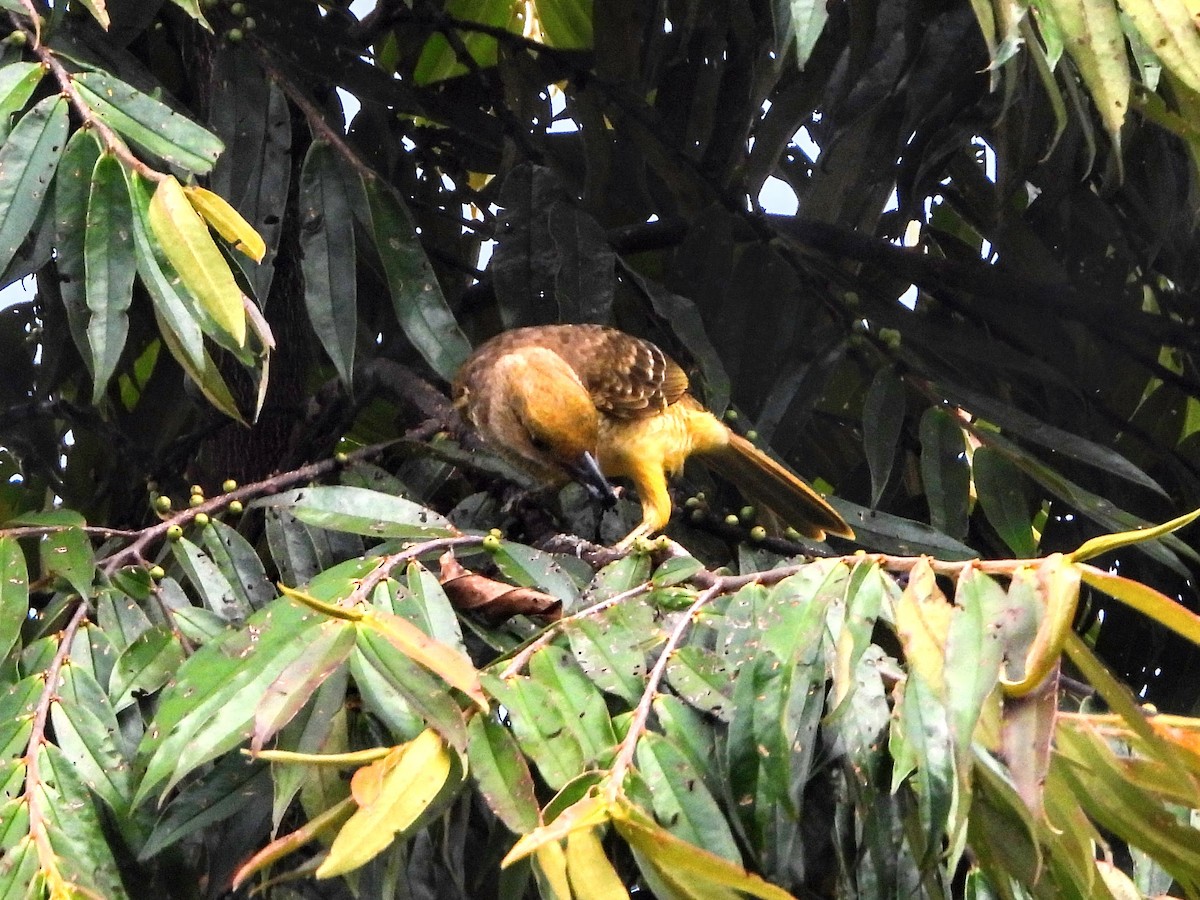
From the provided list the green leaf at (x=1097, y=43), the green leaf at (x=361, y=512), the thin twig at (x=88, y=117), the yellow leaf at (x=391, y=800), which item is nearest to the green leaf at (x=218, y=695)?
the yellow leaf at (x=391, y=800)

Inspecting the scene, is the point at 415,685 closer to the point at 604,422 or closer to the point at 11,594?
the point at 11,594

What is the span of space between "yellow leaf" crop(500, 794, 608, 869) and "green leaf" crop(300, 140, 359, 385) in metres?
1.05

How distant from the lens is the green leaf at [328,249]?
1.99 meters

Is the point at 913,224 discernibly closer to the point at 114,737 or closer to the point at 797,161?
the point at 797,161

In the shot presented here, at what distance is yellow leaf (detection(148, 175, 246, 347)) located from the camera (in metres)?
1.39

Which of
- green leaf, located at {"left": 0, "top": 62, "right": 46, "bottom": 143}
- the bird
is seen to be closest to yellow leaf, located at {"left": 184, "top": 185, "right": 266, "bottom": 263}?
green leaf, located at {"left": 0, "top": 62, "right": 46, "bottom": 143}

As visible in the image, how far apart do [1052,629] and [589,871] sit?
380mm

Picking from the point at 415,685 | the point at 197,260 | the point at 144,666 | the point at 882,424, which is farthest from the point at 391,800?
the point at 882,424

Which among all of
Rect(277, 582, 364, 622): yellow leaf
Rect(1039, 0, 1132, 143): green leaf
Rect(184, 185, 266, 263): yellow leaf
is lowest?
Rect(277, 582, 364, 622): yellow leaf

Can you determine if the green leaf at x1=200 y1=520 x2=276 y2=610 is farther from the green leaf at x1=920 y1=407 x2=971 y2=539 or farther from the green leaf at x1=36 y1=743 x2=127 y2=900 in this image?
the green leaf at x1=920 y1=407 x2=971 y2=539

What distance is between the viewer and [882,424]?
2209 mm

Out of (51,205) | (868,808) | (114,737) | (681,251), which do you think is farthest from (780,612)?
(681,251)

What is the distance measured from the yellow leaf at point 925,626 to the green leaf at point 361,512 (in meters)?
0.68

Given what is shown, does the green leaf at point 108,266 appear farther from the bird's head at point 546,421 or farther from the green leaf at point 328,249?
the bird's head at point 546,421
